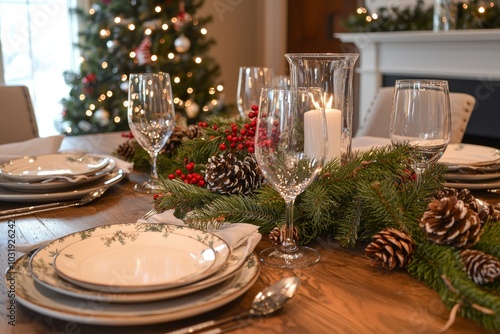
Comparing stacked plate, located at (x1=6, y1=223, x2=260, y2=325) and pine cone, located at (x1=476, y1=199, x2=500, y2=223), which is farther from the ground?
pine cone, located at (x1=476, y1=199, x2=500, y2=223)

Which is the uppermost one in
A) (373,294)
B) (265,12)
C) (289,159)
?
→ (265,12)

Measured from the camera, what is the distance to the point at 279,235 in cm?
90

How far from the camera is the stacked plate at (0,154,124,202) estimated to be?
46.9 inches

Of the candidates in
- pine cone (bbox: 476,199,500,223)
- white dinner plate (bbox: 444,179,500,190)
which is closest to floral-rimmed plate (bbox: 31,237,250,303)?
pine cone (bbox: 476,199,500,223)

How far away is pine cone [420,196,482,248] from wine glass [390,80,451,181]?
0.62ft

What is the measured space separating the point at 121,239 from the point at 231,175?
0.81 feet

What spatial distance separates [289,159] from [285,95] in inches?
3.2

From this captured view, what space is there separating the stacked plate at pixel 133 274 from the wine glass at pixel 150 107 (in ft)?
1.31

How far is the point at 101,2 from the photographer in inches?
160

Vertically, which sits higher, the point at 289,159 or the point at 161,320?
the point at 289,159

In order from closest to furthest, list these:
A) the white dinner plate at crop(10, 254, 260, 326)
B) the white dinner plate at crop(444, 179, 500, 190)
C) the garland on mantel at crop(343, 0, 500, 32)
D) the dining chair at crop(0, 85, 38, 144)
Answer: the white dinner plate at crop(10, 254, 260, 326), the white dinner plate at crop(444, 179, 500, 190), the dining chair at crop(0, 85, 38, 144), the garland on mantel at crop(343, 0, 500, 32)

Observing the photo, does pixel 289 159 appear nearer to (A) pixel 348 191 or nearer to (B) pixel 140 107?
(A) pixel 348 191

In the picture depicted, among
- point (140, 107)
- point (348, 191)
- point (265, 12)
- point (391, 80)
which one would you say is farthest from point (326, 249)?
point (265, 12)

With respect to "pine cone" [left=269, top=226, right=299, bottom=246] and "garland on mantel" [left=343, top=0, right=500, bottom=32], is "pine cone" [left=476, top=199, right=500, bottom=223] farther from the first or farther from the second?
"garland on mantel" [left=343, top=0, right=500, bottom=32]
